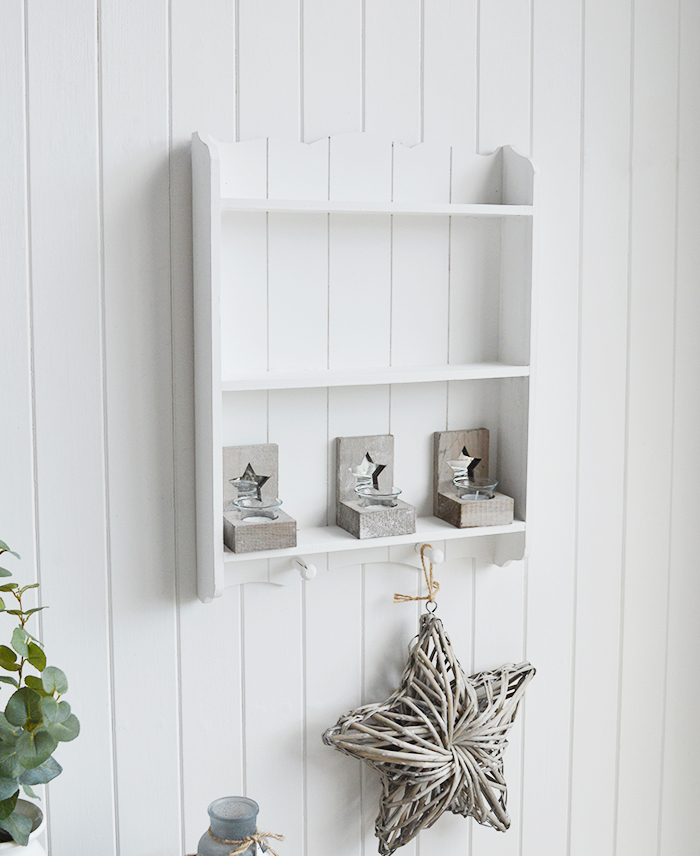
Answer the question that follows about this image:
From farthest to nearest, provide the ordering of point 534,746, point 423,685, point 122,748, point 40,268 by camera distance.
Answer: point 534,746, point 423,685, point 122,748, point 40,268

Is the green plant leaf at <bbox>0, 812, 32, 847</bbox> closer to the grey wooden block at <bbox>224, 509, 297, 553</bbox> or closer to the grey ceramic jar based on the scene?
the grey ceramic jar

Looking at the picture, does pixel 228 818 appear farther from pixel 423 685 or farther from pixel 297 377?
pixel 297 377

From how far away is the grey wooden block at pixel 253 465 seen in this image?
1444mm

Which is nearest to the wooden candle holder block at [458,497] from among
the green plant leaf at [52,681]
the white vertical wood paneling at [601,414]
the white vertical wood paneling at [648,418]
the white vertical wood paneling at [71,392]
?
the white vertical wood paneling at [601,414]

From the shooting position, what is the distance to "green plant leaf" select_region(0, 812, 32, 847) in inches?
44.5

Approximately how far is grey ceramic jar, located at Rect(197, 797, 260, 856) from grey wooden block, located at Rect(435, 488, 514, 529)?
536 millimetres

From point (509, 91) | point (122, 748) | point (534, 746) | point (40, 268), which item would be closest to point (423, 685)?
point (534, 746)

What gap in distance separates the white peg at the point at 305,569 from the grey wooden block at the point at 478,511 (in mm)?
244

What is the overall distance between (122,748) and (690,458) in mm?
1159

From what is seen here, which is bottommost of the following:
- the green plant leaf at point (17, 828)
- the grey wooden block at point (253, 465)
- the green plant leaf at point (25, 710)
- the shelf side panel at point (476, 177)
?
the green plant leaf at point (17, 828)

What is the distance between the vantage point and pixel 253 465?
1.46 metres

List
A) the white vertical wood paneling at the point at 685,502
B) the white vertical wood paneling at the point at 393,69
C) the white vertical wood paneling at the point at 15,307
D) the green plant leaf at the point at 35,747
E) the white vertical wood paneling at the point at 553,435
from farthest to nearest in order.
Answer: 1. the white vertical wood paneling at the point at 685,502
2. the white vertical wood paneling at the point at 553,435
3. the white vertical wood paneling at the point at 393,69
4. the white vertical wood paneling at the point at 15,307
5. the green plant leaf at the point at 35,747

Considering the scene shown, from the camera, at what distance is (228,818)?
134cm

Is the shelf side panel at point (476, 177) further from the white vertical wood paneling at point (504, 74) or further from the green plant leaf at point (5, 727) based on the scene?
the green plant leaf at point (5, 727)
